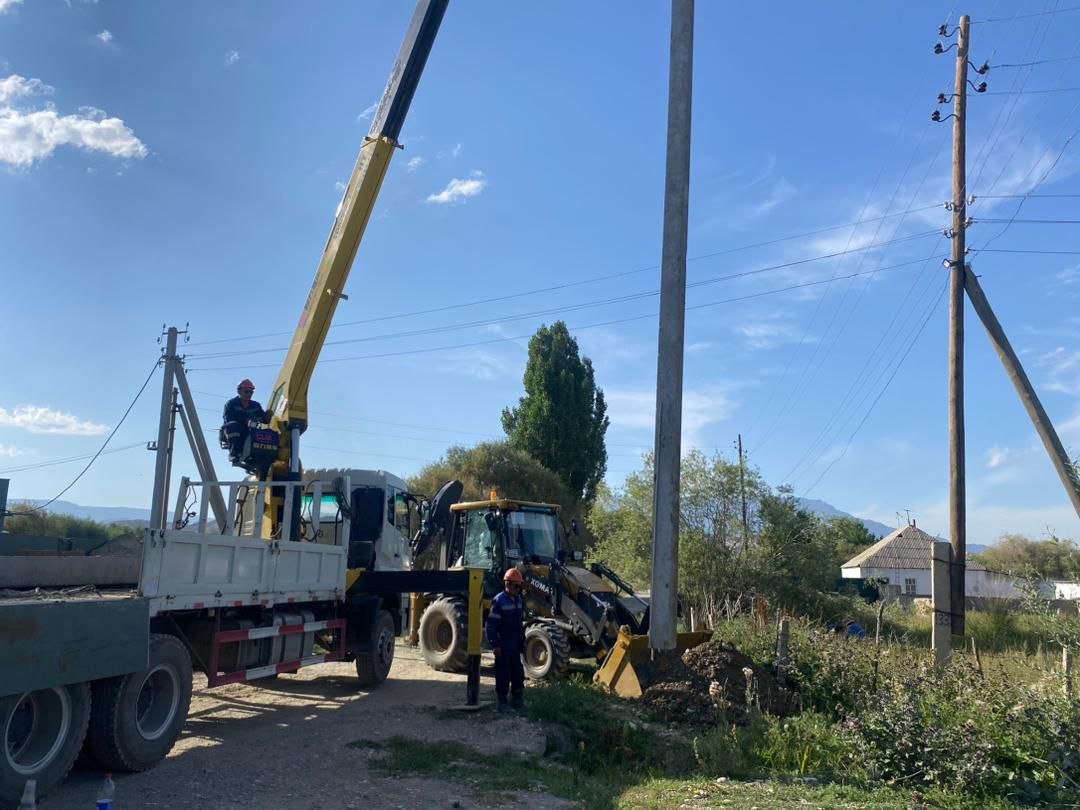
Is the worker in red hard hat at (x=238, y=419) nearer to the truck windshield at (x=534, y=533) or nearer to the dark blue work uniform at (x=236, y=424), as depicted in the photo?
the dark blue work uniform at (x=236, y=424)

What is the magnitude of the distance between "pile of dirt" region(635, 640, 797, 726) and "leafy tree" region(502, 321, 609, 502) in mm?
32356

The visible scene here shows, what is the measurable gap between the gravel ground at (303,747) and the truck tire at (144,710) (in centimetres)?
20

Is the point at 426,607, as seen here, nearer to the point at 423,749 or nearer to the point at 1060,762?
the point at 423,749

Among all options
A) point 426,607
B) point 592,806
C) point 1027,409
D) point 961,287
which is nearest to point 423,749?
point 592,806

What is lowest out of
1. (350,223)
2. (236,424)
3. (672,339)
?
(236,424)

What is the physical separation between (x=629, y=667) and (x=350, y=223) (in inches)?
302

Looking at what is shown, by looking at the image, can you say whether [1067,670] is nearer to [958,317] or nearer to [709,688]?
[709,688]

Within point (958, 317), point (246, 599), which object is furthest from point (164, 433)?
point (958, 317)

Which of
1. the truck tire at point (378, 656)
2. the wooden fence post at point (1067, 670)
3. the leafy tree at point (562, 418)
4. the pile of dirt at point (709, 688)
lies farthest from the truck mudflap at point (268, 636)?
the leafy tree at point (562, 418)

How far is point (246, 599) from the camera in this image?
30.6 ft

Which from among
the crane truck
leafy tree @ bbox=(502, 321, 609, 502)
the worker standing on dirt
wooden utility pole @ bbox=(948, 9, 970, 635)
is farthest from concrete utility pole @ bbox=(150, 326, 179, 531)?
leafy tree @ bbox=(502, 321, 609, 502)

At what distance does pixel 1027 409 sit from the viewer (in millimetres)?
14633

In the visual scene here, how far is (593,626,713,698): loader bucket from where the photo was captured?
37.3ft

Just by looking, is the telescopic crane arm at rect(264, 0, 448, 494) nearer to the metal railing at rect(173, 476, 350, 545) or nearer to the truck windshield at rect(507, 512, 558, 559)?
the metal railing at rect(173, 476, 350, 545)
